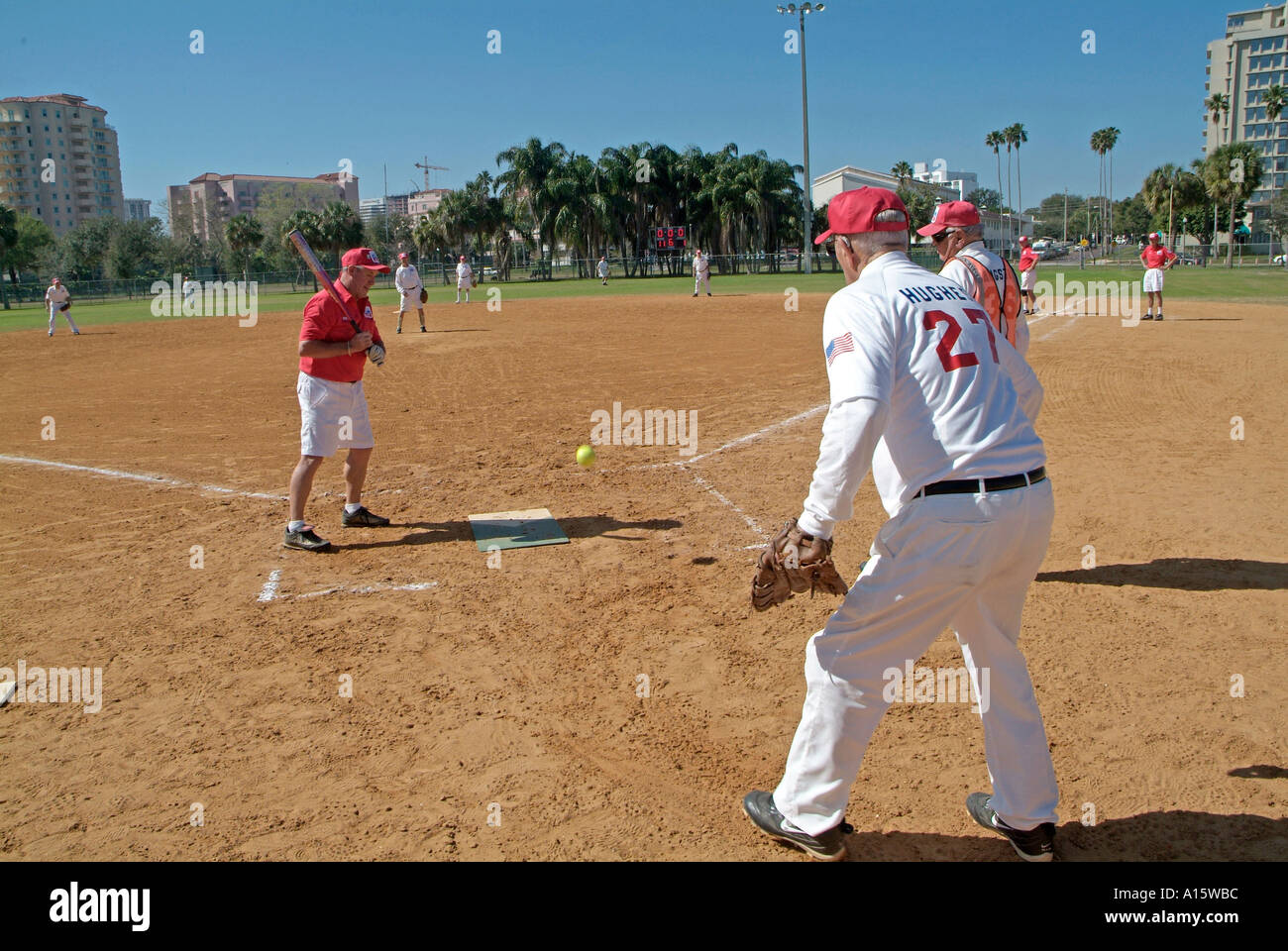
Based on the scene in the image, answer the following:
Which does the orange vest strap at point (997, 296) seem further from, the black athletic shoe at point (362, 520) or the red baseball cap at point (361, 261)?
the black athletic shoe at point (362, 520)

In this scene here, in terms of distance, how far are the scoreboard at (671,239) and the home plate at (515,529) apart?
66.1 metres

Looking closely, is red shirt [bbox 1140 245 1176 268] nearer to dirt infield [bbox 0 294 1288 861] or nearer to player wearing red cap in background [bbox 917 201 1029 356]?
dirt infield [bbox 0 294 1288 861]

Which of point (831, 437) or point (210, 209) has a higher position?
point (210, 209)

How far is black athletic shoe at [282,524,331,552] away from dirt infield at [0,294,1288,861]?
0.30 ft

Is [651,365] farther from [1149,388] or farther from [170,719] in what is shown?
[170,719]

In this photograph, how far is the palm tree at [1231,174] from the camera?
72.4m

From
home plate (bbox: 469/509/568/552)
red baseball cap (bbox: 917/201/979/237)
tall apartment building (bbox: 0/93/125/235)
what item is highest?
tall apartment building (bbox: 0/93/125/235)

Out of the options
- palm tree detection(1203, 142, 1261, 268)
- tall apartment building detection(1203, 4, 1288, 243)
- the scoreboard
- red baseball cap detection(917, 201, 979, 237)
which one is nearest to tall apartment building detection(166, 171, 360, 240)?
the scoreboard

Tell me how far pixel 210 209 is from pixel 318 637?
13686 cm

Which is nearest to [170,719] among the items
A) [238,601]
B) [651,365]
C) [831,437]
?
[238,601]

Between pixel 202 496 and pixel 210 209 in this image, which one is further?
pixel 210 209

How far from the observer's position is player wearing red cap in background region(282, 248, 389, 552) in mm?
7176

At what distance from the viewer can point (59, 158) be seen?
156750 millimetres

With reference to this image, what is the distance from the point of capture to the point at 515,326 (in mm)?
26109
